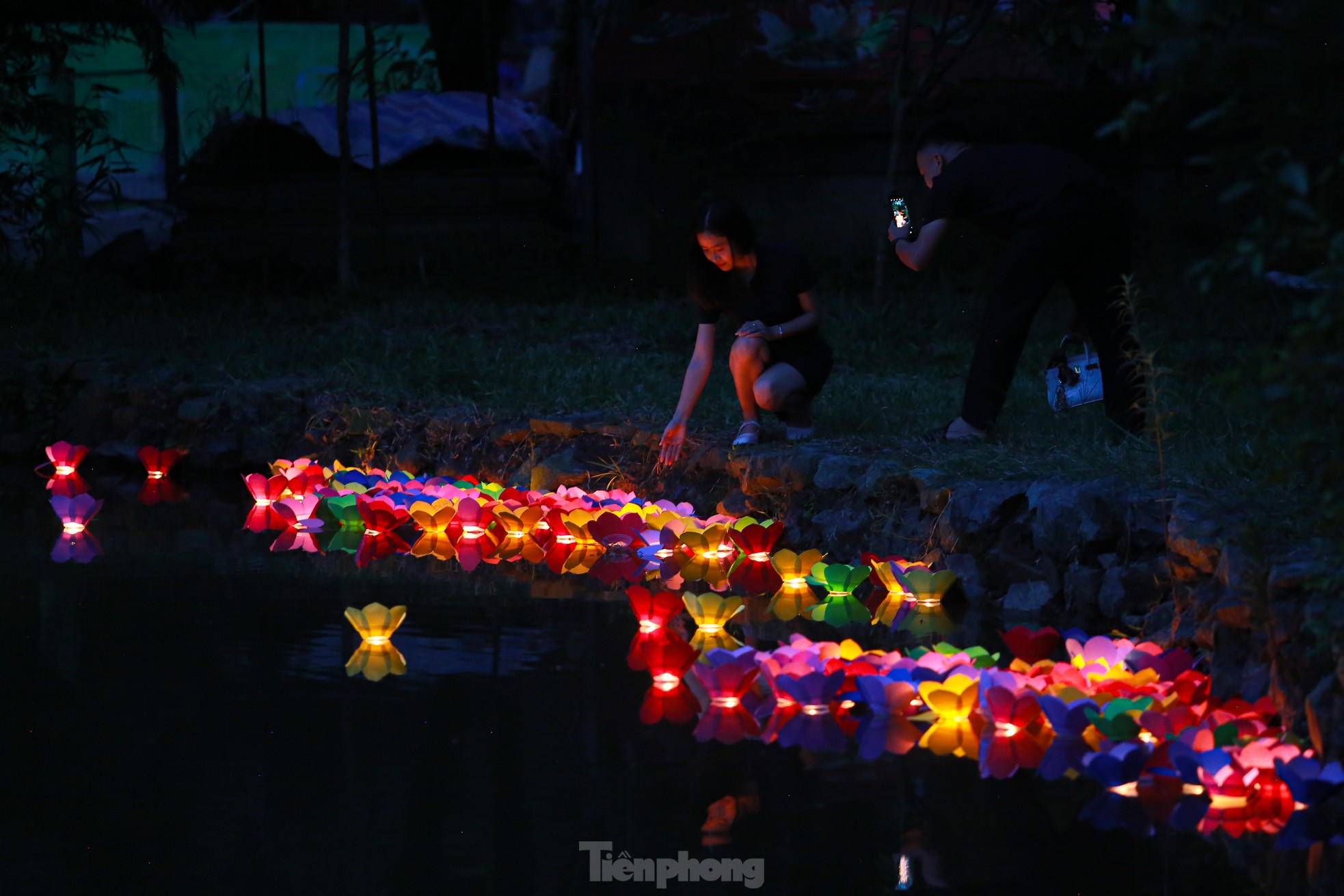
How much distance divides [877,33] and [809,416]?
468cm

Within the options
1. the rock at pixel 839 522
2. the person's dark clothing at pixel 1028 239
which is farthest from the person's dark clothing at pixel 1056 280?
the rock at pixel 839 522

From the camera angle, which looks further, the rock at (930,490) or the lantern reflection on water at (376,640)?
the rock at (930,490)

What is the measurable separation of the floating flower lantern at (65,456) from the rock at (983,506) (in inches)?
150

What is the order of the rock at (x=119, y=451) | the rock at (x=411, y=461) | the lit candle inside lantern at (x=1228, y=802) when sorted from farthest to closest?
the rock at (x=119, y=451) < the rock at (x=411, y=461) < the lit candle inside lantern at (x=1228, y=802)

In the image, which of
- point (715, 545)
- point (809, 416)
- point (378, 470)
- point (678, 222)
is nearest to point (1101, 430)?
point (809, 416)

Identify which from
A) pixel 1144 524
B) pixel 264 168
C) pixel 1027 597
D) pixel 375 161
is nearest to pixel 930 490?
pixel 1027 597

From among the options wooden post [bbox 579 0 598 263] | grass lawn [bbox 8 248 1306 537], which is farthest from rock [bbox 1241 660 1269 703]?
wooden post [bbox 579 0 598 263]

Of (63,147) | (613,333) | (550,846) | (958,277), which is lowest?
(550,846)

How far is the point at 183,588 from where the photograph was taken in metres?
4.17

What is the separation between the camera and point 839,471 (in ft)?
14.5

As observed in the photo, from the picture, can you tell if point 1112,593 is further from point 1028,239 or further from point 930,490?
point 1028,239

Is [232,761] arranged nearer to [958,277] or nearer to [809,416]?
[809,416]

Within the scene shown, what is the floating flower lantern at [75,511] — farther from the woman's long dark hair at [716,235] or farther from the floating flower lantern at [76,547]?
the woman's long dark hair at [716,235]

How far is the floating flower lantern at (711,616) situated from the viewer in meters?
3.47
